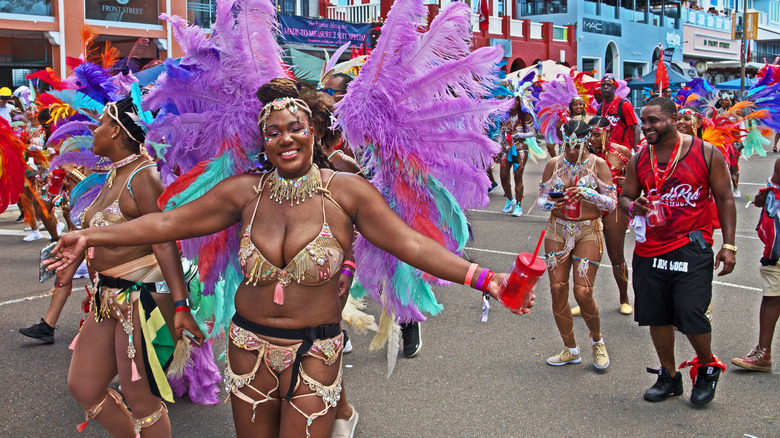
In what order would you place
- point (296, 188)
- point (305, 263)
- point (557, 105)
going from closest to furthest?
1. point (305, 263)
2. point (296, 188)
3. point (557, 105)

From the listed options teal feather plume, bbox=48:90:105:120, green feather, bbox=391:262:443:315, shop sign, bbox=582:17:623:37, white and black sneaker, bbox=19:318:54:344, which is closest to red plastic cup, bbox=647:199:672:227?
green feather, bbox=391:262:443:315

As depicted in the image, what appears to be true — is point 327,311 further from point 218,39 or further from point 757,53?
point 757,53

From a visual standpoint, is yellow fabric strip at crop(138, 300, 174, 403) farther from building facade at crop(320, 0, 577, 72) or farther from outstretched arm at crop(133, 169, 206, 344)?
building facade at crop(320, 0, 577, 72)

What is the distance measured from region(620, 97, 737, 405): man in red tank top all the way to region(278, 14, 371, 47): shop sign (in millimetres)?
17808

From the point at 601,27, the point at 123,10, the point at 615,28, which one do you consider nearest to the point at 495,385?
the point at 123,10

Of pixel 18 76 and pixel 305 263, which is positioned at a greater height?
pixel 18 76

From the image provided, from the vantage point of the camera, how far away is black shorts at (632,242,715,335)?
4.23 metres

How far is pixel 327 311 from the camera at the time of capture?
9.11ft

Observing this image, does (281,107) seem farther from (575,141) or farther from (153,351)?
(575,141)

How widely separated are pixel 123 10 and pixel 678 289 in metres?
19.1

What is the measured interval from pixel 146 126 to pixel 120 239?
1.08m

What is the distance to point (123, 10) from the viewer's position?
1991cm

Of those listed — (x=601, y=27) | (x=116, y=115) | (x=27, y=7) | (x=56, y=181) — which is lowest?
(x=56, y=181)

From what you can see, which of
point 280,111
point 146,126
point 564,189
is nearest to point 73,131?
point 146,126
